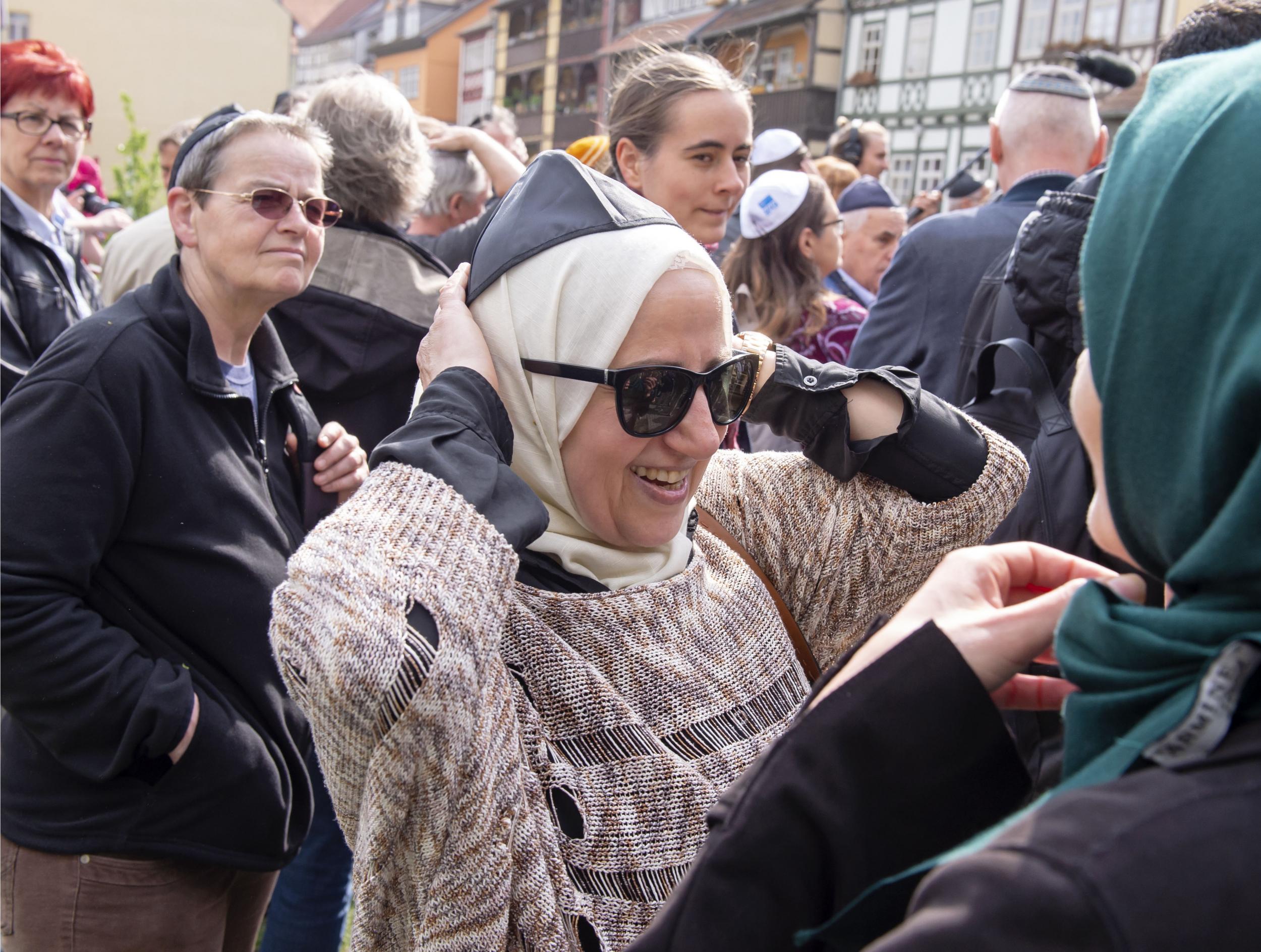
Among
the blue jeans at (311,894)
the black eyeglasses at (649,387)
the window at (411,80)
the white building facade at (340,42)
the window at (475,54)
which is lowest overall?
the blue jeans at (311,894)

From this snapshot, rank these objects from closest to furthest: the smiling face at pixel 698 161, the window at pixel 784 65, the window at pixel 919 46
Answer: the smiling face at pixel 698 161, the window at pixel 919 46, the window at pixel 784 65

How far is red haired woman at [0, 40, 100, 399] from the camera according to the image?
3.83 m

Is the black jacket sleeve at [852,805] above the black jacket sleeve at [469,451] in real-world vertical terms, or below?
below

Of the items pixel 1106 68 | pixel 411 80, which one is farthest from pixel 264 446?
pixel 411 80

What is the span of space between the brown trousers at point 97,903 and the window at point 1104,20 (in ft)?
78.0

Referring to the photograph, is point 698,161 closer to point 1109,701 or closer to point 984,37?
point 1109,701

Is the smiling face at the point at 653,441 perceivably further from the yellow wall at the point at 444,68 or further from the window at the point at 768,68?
the yellow wall at the point at 444,68

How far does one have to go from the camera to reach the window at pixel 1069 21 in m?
22.2

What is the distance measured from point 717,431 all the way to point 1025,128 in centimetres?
284

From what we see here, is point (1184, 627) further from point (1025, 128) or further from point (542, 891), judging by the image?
point (1025, 128)

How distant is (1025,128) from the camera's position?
4059 mm

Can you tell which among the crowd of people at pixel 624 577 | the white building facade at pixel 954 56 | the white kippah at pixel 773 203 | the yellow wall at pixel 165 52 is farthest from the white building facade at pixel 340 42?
the crowd of people at pixel 624 577

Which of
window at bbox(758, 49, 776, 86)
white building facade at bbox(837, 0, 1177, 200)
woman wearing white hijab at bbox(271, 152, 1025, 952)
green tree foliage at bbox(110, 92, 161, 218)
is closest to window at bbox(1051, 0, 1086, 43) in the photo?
white building facade at bbox(837, 0, 1177, 200)

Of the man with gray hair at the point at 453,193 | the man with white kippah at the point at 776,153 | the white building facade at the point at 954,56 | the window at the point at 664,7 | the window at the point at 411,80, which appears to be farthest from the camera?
the window at the point at 411,80
